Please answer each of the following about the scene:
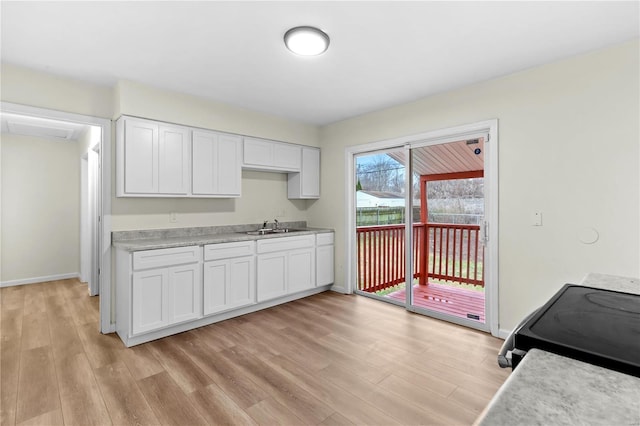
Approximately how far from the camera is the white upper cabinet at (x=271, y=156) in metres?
4.03

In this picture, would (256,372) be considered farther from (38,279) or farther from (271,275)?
(38,279)

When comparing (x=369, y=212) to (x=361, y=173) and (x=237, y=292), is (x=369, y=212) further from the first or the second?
(x=237, y=292)

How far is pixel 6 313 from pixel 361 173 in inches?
183

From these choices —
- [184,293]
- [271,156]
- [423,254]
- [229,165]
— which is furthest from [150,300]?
[423,254]

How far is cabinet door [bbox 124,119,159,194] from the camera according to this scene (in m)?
3.06

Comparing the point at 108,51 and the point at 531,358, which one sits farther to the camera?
the point at 108,51

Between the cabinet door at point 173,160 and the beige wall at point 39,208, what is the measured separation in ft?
10.2

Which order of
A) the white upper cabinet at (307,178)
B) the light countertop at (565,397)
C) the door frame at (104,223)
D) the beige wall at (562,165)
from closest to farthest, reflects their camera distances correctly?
the light countertop at (565,397) → the beige wall at (562,165) → the door frame at (104,223) → the white upper cabinet at (307,178)

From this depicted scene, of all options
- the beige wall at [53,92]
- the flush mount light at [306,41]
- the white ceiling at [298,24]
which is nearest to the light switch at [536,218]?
the white ceiling at [298,24]

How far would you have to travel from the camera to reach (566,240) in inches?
104

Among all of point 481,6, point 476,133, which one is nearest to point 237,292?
point 476,133

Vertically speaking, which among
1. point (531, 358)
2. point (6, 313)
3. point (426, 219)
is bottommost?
point (6, 313)

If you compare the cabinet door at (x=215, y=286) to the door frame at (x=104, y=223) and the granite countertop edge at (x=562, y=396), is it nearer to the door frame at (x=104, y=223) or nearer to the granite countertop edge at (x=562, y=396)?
the door frame at (x=104, y=223)

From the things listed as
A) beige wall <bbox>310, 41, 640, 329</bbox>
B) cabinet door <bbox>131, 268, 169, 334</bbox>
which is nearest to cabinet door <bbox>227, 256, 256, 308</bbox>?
cabinet door <bbox>131, 268, 169, 334</bbox>
